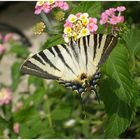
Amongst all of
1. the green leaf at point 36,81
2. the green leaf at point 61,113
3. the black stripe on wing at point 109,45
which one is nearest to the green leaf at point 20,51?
the green leaf at point 36,81

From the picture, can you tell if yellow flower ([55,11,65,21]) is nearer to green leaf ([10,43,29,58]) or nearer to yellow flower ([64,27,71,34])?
yellow flower ([64,27,71,34])

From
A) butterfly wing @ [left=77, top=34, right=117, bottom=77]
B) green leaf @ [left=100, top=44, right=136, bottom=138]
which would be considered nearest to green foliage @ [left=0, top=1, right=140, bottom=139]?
green leaf @ [left=100, top=44, right=136, bottom=138]

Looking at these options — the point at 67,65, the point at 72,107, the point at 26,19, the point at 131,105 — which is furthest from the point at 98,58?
the point at 26,19

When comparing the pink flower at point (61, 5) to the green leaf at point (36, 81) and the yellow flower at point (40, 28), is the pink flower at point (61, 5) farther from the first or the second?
the green leaf at point (36, 81)

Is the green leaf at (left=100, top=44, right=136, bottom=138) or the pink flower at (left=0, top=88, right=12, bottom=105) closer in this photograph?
the green leaf at (left=100, top=44, right=136, bottom=138)

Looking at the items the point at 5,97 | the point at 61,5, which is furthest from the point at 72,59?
the point at 5,97

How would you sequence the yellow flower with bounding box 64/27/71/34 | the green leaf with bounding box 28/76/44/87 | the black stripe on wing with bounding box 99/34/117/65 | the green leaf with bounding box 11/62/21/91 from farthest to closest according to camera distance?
the green leaf with bounding box 11/62/21/91
the green leaf with bounding box 28/76/44/87
the yellow flower with bounding box 64/27/71/34
the black stripe on wing with bounding box 99/34/117/65

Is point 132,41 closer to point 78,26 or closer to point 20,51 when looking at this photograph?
point 78,26

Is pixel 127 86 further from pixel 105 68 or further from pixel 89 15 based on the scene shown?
pixel 89 15
